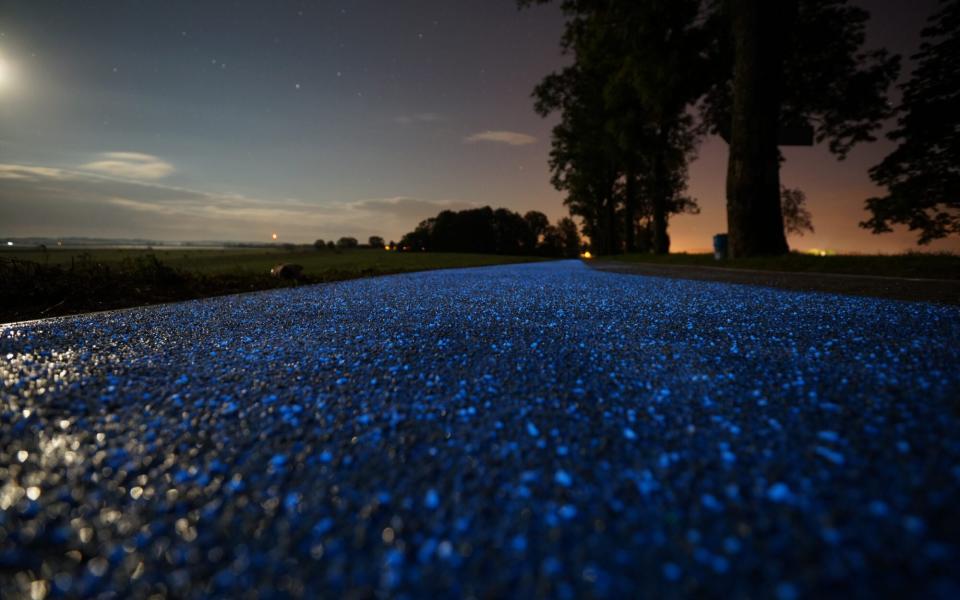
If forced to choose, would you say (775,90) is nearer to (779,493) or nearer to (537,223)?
(779,493)

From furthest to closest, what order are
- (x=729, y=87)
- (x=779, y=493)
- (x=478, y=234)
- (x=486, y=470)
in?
(x=478, y=234), (x=729, y=87), (x=486, y=470), (x=779, y=493)

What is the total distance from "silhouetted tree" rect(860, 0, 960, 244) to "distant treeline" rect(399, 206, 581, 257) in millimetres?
64677

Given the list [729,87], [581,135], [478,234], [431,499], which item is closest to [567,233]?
[478,234]

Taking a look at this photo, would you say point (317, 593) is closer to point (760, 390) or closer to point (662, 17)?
point (760, 390)

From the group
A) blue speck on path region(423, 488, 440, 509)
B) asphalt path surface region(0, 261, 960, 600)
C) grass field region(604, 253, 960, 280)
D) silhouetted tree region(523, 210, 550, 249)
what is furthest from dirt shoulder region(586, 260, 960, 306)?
silhouetted tree region(523, 210, 550, 249)

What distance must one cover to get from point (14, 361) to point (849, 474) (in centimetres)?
453

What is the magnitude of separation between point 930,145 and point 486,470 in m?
22.0

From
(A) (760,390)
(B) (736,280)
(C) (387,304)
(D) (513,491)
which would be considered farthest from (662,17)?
(D) (513,491)

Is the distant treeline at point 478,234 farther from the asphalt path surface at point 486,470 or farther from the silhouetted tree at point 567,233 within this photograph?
the asphalt path surface at point 486,470

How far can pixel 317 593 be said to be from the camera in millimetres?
871

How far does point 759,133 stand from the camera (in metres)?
10.7

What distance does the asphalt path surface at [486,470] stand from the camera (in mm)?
911

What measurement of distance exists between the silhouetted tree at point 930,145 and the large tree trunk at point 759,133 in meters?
7.91

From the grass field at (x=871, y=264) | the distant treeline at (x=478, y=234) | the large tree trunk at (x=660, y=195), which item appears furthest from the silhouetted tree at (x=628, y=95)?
the distant treeline at (x=478, y=234)
